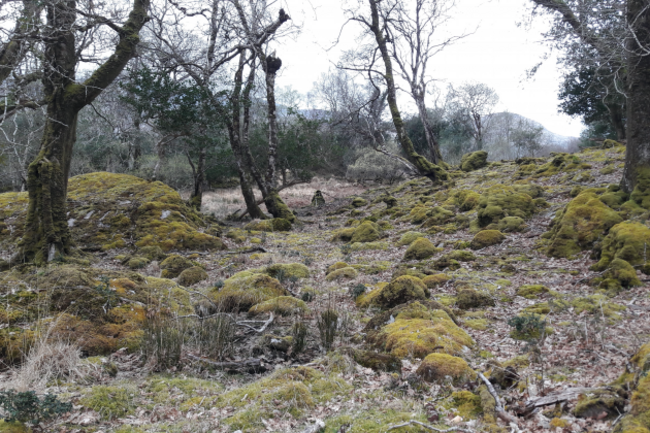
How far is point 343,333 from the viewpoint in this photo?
510 cm

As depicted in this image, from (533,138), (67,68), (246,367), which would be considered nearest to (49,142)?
(67,68)

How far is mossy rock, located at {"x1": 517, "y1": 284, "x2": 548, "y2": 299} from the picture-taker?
6.06m

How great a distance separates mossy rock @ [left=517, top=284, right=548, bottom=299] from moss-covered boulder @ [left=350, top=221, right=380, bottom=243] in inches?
250

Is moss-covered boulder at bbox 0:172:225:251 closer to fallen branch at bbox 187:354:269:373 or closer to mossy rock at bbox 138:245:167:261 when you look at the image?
mossy rock at bbox 138:245:167:261

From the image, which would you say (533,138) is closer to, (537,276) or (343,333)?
(537,276)

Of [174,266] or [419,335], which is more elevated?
[174,266]

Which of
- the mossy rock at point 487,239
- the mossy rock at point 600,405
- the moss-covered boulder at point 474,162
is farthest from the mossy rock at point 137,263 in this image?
the moss-covered boulder at point 474,162

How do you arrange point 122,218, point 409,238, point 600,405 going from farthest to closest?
1. point 122,218
2. point 409,238
3. point 600,405

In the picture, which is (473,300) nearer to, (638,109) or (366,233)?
(638,109)

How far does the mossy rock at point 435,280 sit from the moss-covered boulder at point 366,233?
500cm

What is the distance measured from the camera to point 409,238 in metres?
11.5

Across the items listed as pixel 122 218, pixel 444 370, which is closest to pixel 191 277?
pixel 122 218

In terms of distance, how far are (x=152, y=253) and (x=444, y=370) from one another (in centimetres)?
896

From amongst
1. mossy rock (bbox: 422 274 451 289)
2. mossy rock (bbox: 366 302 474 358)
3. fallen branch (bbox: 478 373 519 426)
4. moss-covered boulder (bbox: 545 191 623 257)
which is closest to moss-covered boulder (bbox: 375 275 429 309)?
mossy rock (bbox: 366 302 474 358)
